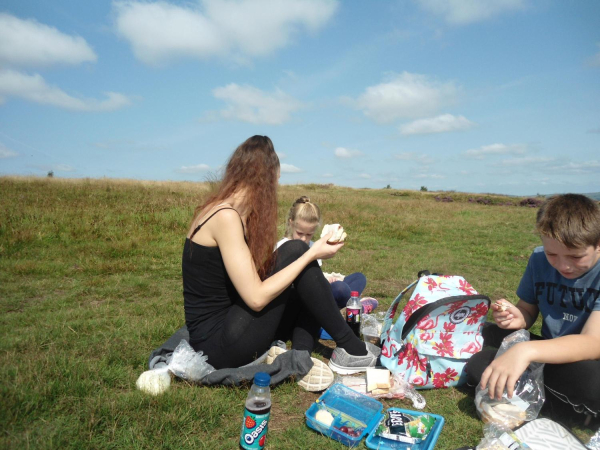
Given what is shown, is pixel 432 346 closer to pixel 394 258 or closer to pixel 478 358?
pixel 478 358

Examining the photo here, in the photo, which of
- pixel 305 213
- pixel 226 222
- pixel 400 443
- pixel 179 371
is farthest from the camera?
pixel 305 213

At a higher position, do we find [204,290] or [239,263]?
[239,263]

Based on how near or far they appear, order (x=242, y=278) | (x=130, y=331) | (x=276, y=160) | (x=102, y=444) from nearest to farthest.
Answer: (x=102, y=444)
(x=242, y=278)
(x=276, y=160)
(x=130, y=331)

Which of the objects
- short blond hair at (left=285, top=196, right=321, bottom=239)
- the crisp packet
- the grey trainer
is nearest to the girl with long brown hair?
the grey trainer

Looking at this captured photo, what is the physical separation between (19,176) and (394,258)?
17812mm

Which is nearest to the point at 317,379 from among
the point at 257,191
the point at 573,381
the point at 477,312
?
the point at 477,312

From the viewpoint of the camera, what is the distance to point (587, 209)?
2490 millimetres

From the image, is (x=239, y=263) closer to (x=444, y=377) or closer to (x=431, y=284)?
(x=431, y=284)

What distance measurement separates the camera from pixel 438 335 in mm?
3008

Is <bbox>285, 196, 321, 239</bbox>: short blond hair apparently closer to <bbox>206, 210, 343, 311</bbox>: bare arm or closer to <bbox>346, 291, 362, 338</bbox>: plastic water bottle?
<bbox>346, 291, 362, 338</bbox>: plastic water bottle

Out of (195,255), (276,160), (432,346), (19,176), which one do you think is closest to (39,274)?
(195,255)

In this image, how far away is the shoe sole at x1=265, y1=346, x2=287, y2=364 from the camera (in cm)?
321

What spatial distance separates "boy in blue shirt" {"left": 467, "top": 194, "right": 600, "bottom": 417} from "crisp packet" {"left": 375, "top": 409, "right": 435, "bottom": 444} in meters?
0.47

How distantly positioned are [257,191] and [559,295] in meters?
2.29
